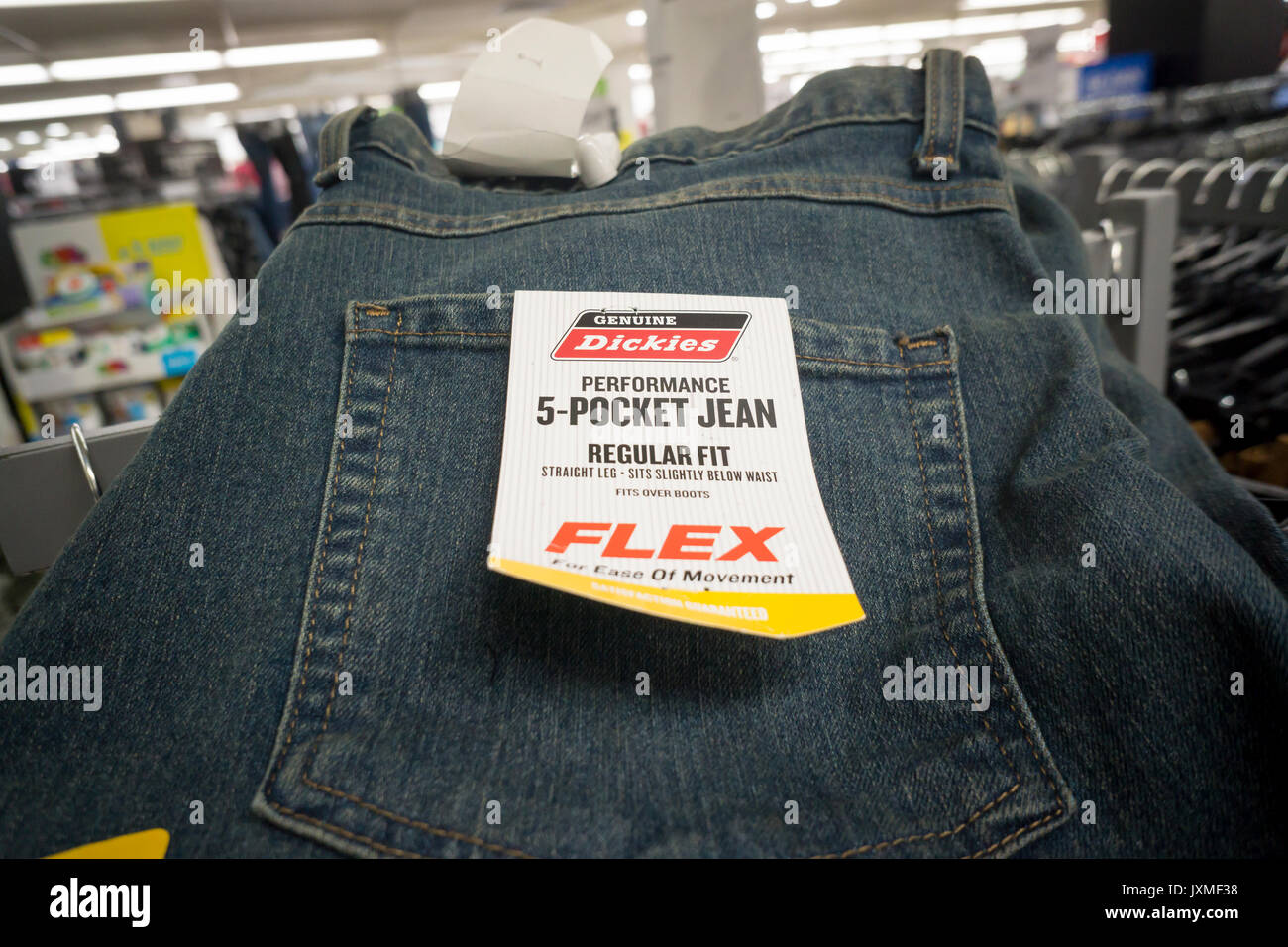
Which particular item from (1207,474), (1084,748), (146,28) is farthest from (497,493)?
A: (146,28)

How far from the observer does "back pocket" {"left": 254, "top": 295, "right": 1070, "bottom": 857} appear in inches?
13.9

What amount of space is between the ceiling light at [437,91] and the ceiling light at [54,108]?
353 centimetres

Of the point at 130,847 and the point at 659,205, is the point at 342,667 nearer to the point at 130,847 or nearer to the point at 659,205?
the point at 130,847

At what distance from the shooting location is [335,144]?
51 cm

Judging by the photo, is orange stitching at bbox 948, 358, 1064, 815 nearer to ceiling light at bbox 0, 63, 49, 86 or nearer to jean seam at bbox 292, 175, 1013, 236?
→ jean seam at bbox 292, 175, 1013, 236

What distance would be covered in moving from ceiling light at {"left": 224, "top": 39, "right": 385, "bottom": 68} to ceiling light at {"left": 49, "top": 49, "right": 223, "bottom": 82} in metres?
0.20

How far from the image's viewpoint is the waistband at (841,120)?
1.73 ft

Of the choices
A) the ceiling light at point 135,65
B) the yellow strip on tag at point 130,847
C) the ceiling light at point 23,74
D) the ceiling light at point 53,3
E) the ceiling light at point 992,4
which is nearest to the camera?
the yellow strip on tag at point 130,847

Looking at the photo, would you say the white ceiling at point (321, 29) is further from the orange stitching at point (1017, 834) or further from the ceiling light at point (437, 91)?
the orange stitching at point (1017, 834)

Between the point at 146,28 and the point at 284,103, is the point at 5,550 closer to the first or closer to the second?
the point at 146,28

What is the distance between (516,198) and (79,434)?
331mm

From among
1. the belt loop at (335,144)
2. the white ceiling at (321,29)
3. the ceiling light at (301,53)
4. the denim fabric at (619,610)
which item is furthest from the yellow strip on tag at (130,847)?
the ceiling light at (301,53)

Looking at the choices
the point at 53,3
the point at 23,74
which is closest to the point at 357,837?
the point at 53,3

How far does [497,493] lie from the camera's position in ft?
1.32
